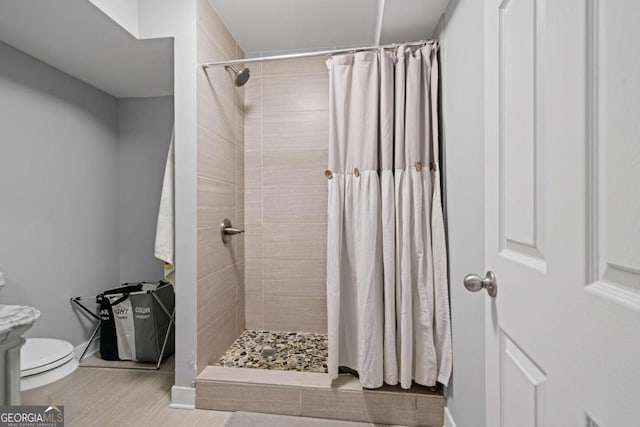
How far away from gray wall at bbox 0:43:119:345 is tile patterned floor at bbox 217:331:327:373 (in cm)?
134

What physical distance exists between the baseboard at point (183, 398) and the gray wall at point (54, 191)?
1.14 meters

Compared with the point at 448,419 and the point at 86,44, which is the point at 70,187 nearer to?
the point at 86,44

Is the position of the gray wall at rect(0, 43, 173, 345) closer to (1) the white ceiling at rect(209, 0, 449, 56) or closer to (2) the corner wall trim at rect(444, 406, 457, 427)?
(1) the white ceiling at rect(209, 0, 449, 56)

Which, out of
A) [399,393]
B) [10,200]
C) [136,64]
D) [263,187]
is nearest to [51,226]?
[10,200]

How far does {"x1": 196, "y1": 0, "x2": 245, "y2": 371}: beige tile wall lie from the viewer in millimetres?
1941

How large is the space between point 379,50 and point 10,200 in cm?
246

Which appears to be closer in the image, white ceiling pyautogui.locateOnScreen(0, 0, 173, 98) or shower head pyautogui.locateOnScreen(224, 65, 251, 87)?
white ceiling pyautogui.locateOnScreen(0, 0, 173, 98)

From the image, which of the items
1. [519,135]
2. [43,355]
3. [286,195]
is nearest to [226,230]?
[286,195]

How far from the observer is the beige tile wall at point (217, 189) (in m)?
1.94

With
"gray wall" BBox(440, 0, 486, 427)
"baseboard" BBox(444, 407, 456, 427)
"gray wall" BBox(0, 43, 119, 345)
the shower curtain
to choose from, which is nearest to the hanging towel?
"gray wall" BBox(0, 43, 119, 345)

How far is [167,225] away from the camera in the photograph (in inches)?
79.3

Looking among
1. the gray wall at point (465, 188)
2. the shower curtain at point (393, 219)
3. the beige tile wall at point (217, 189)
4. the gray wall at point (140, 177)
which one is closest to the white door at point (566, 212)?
the gray wall at point (465, 188)

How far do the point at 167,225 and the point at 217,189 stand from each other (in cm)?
39

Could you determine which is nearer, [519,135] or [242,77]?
[519,135]
